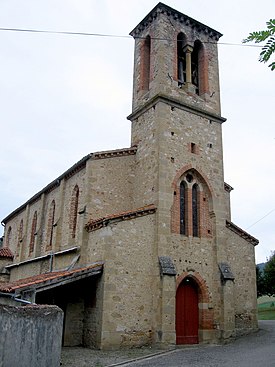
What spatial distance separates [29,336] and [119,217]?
6781 mm

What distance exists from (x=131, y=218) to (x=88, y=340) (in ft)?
17.1

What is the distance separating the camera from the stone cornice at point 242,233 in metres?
20.0

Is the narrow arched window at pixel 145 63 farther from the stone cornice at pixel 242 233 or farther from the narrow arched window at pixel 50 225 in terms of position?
the narrow arched window at pixel 50 225

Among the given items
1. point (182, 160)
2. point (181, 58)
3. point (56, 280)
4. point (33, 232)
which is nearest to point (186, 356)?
point (56, 280)

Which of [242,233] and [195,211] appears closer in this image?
[195,211]

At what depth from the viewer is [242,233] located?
20.3 meters

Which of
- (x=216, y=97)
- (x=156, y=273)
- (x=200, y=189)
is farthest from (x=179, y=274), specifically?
(x=216, y=97)

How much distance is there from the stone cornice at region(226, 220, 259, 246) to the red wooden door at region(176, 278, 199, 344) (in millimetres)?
3950

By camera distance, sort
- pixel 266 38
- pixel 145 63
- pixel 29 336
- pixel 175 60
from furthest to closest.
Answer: pixel 145 63 < pixel 175 60 < pixel 29 336 < pixel 266 38

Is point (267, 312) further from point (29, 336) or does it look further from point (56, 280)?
point (29, 336)

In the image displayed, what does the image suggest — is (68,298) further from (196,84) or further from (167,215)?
(196,84)

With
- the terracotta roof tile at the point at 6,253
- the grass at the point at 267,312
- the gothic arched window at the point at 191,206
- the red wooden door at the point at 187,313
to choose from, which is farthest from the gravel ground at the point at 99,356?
the grass at the point at 267,312

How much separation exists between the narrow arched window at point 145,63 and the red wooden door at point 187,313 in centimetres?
1081

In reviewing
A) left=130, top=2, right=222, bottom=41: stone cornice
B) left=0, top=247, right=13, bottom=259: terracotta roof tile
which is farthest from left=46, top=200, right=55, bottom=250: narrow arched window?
left=130, top=2, right=222, bottom=41: stone cornice
